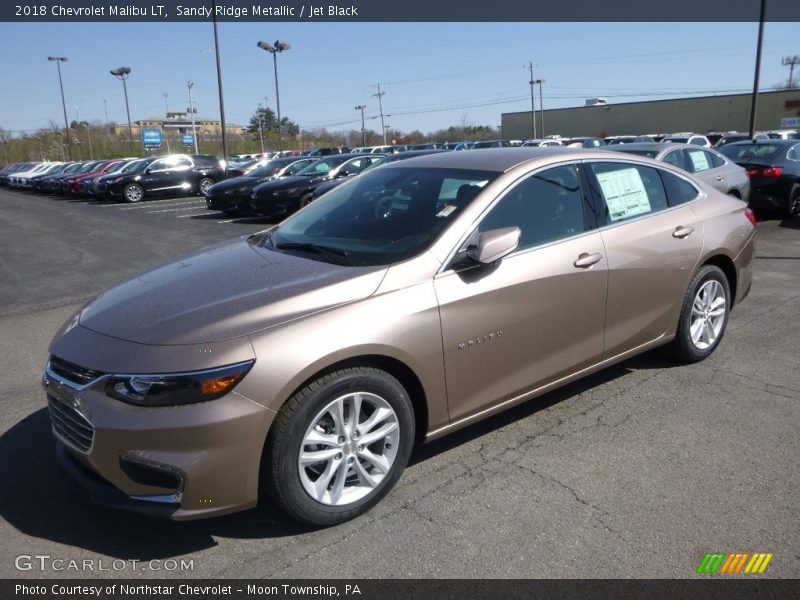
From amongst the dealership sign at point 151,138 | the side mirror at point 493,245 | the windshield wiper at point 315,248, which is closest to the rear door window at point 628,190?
the side mirror at point 493,245

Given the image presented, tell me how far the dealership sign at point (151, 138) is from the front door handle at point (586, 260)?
233 feet

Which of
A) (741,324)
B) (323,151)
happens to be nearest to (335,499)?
(741,324)

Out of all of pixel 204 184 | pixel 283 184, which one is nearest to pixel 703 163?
pixel 283 184

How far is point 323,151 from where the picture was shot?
35688 millimetres

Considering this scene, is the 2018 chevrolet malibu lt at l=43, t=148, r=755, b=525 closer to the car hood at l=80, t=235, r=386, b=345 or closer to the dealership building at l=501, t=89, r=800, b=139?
the car hood at l=80, t=235, r=386, b=345

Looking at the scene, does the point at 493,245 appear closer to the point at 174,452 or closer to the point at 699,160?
the point at 174,452

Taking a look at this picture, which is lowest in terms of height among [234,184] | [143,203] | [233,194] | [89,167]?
[143,203]

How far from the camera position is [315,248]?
12.1ft

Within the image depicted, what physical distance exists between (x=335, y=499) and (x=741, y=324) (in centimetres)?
459

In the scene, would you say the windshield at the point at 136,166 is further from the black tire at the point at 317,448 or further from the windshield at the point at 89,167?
the black tire at the point at 317,448

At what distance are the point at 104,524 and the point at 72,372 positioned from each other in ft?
2.50

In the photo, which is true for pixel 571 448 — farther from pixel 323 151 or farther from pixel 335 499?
pixel 323 151

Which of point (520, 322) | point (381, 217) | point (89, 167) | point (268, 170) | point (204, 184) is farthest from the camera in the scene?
point (89, 167)

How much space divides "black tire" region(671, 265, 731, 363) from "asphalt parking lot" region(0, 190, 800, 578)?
120mm
